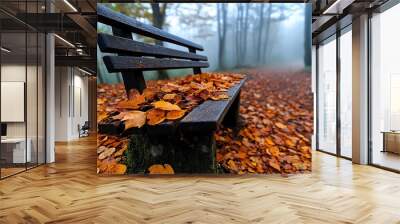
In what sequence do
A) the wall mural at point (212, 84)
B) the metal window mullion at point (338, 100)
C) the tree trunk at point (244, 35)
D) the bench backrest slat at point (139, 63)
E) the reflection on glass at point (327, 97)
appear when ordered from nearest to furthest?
1. the bench backrest slat at point (139, 63)
2. the wall mural at point (212, 84)
3. the tree trunk at point (244, 35)
4. the metal window mullion at point (338, 100)
5. the reflection on glass at point (327, 97)

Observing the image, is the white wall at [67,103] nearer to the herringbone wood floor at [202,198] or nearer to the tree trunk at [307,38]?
the herringbone wood floor at [202,198]

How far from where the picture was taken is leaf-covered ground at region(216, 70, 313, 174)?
6.03 meters

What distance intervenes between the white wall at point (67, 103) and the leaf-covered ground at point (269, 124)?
9.87 metres

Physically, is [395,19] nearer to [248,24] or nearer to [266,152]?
[248,24]

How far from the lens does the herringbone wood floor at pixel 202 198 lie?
3635 millimetres

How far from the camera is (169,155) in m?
5.95

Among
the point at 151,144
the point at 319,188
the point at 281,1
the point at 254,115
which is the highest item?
the point at 281,1

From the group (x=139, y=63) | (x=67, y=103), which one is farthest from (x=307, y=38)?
(x=67, y=103)

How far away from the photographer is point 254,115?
19.9ft

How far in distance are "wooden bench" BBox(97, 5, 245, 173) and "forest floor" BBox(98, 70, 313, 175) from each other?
17cm

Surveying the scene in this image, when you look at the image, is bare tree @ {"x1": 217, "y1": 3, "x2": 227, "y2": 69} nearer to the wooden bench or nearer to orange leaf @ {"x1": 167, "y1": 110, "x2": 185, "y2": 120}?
the wooden bench

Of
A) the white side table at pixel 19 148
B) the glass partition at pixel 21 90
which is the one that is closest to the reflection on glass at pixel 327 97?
the glass partition at pixel 21 90

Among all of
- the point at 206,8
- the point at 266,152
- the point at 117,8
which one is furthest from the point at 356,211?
the point at 117,8

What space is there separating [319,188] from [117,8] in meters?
3.82
